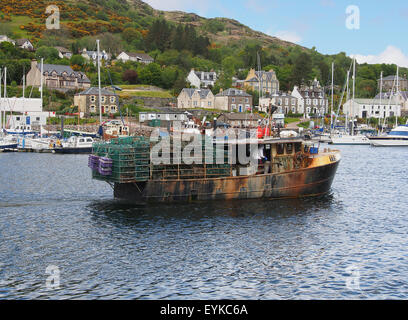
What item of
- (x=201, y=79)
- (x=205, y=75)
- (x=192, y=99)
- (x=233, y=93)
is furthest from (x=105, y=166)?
(x=205, y=75)

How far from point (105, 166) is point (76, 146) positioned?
48151 mm

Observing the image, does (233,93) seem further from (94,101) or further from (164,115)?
(94,101)

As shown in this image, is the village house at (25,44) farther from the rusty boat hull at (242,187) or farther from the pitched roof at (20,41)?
the rusty boat hull at (242,187)

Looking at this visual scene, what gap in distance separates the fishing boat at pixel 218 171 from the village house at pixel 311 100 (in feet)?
382

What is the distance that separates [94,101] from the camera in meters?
114

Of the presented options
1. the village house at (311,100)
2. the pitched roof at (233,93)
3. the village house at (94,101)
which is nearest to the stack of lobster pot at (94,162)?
the village house at (94,101)

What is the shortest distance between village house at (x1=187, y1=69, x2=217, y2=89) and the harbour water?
373ft

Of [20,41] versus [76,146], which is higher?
[20,41]

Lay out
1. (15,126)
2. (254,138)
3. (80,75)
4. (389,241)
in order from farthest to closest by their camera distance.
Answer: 1. (80,75)
2. (15,126)
3. (254,138)
4. (389,241)

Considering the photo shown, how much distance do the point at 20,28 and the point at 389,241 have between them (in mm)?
193747

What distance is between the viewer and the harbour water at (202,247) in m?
20.1

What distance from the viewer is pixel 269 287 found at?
2030 cm

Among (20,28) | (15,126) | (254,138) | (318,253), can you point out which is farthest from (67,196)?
(20,28)

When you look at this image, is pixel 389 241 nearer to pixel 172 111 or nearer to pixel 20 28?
pixel 172 111
